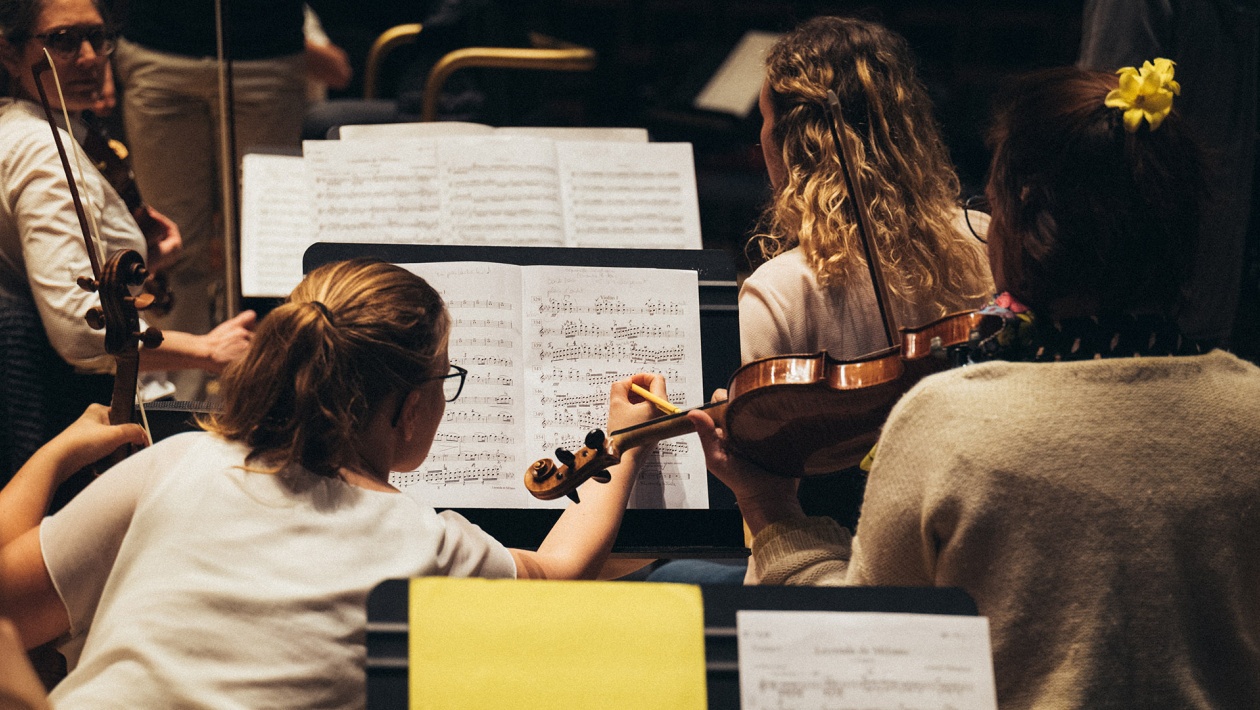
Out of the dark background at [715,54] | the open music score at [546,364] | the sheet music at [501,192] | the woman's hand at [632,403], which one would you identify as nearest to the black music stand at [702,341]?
the open music score at [546,364]

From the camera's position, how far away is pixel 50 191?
233cm

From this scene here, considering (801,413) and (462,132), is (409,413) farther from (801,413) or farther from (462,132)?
(462,132)

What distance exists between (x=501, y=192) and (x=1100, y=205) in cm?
145

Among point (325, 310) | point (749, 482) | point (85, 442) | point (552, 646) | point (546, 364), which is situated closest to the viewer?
point (552, 646)

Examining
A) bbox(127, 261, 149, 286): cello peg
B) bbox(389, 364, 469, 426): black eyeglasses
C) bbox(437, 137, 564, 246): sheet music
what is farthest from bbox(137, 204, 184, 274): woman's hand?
bbox(389, 364, 469, 426): black eyeglasses

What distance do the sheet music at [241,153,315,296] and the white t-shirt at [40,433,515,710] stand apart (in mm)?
1305

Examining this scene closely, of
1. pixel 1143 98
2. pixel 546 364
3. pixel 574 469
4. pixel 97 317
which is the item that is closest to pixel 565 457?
pixel 574 469

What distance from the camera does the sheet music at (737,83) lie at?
4664 millimetres

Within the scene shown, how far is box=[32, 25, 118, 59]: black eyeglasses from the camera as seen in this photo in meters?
2.38

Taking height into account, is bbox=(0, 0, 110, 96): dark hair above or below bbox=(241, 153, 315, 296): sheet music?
above

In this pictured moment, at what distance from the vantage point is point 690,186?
2.61m

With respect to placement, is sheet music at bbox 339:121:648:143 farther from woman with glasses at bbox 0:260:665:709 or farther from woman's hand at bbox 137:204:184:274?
woman with glasses at bbox 0:260:665:709

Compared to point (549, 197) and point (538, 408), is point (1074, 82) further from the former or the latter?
point (549, 197)

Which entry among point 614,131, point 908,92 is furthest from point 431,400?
point 614,131
